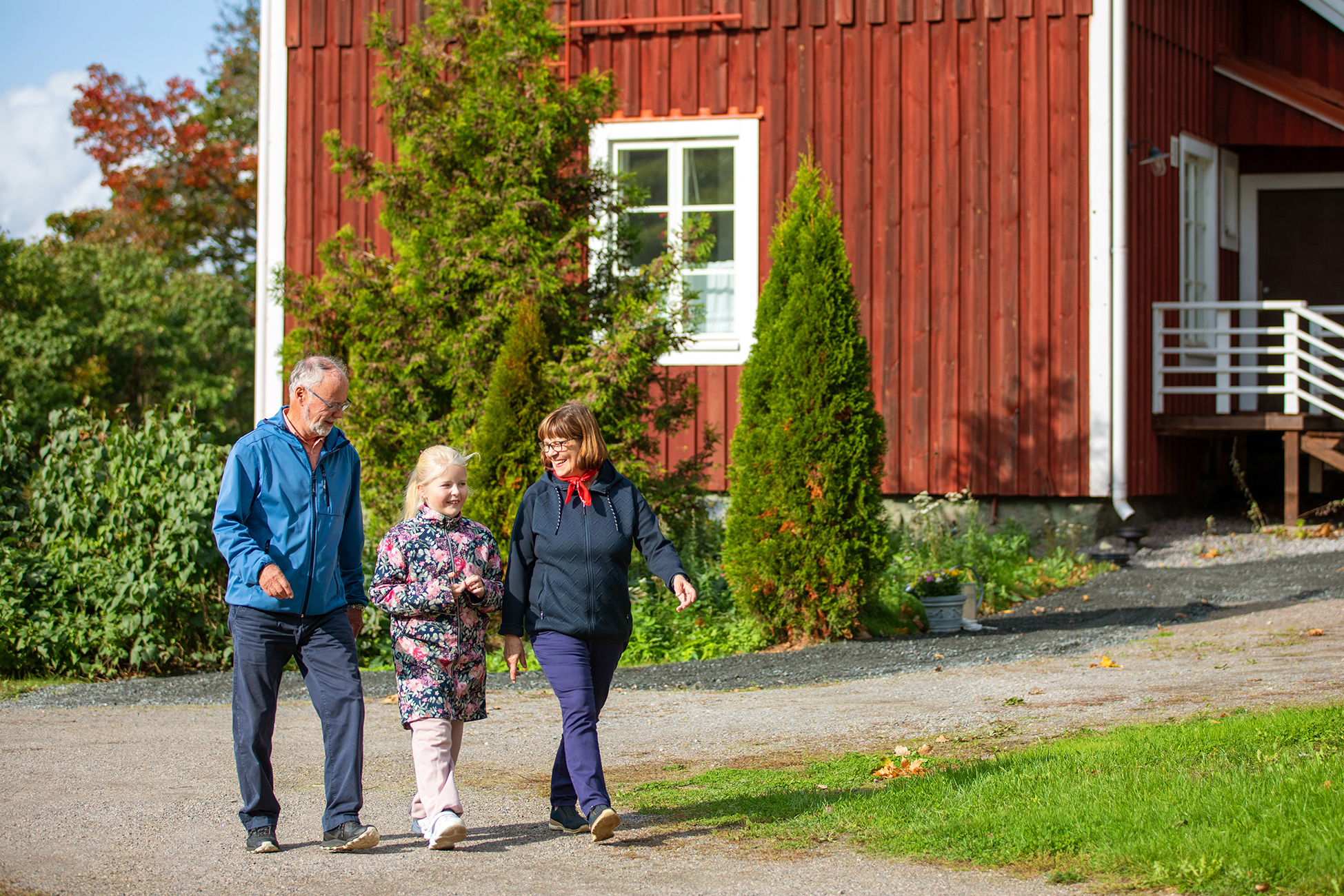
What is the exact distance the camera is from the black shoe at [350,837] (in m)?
4.53

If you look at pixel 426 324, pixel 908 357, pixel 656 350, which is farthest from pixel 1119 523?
pixel 426 324

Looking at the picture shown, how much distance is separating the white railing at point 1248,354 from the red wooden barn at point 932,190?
0.06 metres

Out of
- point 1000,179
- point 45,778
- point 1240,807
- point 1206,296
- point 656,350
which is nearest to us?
point 1240,807

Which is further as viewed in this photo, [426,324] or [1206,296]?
[1206,296]

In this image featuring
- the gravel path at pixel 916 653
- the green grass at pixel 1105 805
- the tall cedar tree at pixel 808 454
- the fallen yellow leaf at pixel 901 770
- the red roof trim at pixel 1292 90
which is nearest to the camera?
the green grass at pixel 1105 805

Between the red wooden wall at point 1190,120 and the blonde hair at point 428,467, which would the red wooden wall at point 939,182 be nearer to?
the red wooden wall at point 1190,120

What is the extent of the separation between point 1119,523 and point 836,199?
4.18 metres

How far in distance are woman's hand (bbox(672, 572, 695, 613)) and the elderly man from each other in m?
1.15

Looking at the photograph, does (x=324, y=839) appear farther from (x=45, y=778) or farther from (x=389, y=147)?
(x=389, y=147)

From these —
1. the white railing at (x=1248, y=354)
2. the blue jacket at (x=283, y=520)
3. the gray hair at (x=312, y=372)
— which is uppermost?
the white railing at (x=1248, y=354)

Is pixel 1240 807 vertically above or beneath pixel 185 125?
beneath

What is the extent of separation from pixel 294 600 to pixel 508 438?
13.4ft

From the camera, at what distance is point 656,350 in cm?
920

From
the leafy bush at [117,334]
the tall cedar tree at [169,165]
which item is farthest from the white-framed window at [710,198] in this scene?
the tall cedar tree at [169,165]
